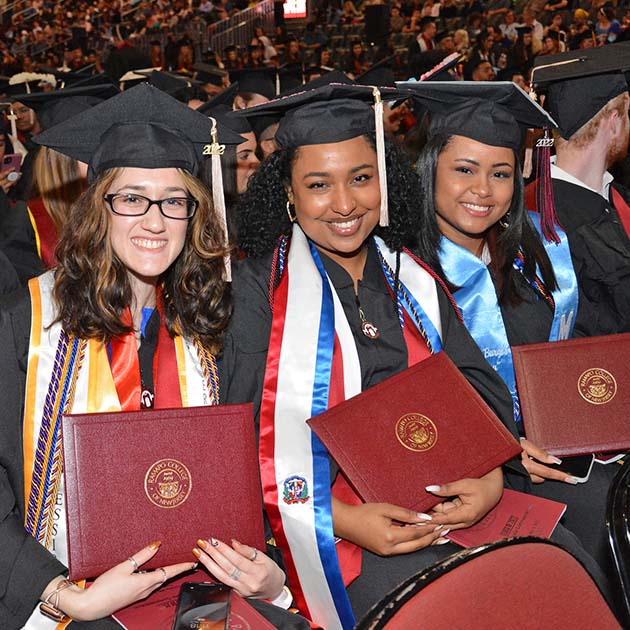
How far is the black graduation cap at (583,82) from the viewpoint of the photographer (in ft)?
12.0

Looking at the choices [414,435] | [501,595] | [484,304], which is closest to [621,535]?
[501,595]

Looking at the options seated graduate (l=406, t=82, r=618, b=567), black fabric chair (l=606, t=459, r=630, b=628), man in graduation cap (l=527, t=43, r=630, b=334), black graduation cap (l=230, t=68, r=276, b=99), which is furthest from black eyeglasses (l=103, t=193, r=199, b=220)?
black graduation cap (l=230, t=68, r=276, b=99)

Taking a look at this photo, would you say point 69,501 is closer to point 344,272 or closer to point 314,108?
point 344,272

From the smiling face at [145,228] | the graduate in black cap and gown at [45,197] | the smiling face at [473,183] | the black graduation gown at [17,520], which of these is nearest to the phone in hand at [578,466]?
the smiling face at [473,183]

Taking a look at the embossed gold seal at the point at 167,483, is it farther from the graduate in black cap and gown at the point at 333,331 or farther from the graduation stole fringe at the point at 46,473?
the graduate in black cap and gown at the point at 333,331

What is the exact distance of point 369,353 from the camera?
2705mm

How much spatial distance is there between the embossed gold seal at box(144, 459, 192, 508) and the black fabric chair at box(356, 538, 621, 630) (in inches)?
38.8

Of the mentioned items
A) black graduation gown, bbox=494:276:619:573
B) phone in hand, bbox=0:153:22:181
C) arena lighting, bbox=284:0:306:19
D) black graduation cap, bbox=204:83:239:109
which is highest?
arena lighting, bbox=284:0:306:19

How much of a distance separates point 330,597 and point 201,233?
111cm

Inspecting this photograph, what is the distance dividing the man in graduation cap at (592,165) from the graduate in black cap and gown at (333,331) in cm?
93

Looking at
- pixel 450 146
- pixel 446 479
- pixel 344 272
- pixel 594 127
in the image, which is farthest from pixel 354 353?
pixel 594 127

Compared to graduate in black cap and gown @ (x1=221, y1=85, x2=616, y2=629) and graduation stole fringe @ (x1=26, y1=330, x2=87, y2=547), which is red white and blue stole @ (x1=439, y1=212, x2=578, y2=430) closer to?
graduate in black cap and gown @ (x1=221, y1=85, x2=616, y2=629)

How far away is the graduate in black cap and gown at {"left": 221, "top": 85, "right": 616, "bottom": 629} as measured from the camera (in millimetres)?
2434

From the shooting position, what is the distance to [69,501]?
1.99m
